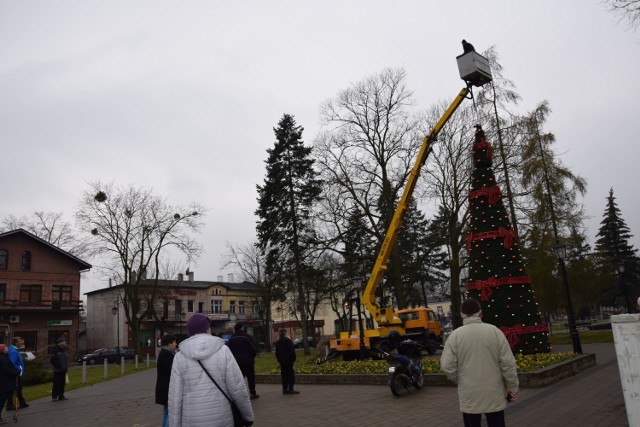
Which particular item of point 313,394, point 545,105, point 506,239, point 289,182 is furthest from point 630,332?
point 289,182

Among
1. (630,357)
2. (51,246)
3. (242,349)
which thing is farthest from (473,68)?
(51,246)

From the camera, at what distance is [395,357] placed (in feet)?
35.4

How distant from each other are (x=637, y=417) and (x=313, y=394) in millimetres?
9950

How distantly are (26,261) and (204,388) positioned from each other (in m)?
48.6

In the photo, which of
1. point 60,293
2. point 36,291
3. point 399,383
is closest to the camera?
point 399,383

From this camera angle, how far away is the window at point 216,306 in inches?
2664

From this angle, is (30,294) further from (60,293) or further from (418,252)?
(418,252)

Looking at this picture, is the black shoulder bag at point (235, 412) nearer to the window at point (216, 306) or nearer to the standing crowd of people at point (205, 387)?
the standing crowd of people at point (205, 387)

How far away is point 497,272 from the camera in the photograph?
47.4 ft

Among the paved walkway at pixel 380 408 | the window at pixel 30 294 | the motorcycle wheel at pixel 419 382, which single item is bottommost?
the paved walkway at pixel 380 408

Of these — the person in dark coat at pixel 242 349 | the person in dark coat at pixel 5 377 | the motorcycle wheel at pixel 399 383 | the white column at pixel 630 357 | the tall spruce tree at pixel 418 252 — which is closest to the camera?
the white column at pixel 630 357

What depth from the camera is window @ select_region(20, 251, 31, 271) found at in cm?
4428

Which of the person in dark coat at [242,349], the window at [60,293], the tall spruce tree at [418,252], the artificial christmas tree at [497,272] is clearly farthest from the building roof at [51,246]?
the artificial christmas tree at [497,272]

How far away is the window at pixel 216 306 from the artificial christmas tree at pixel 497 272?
57253 millimetres
